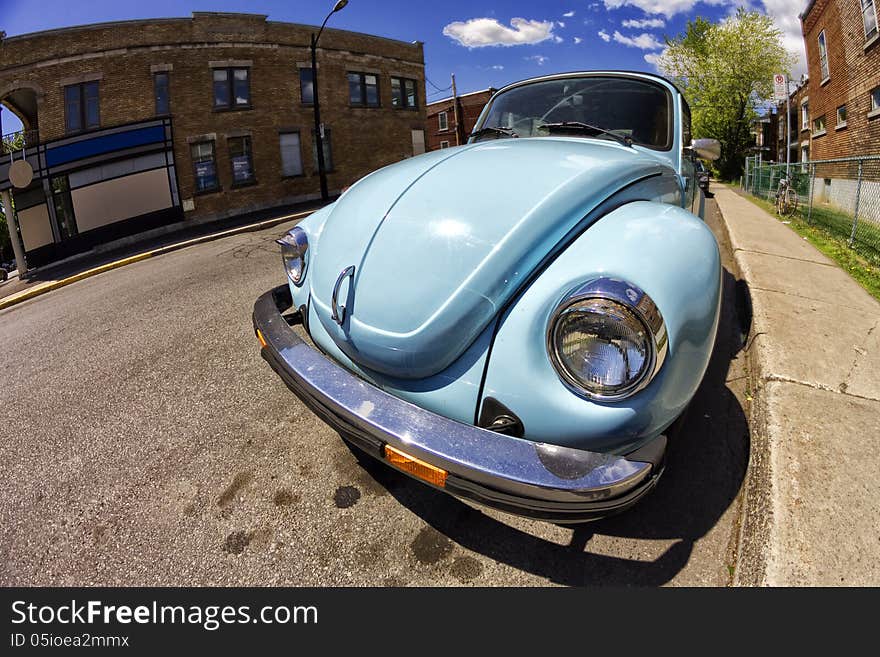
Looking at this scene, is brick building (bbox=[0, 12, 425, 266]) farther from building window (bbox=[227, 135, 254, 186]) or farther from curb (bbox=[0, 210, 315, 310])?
curb (bbox=[0, 210, 315, 310])

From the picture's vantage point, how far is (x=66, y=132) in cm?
1542

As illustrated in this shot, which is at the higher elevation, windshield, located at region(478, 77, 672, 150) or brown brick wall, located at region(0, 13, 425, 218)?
brown brick wall, located at region(0, 13, 425, 218)

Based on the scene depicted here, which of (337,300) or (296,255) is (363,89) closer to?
(296,255)

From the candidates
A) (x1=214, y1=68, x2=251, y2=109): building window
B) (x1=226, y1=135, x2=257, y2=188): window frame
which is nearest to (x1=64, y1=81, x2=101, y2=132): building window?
(x1=214, y1=68, x2=251, y2=109): building window

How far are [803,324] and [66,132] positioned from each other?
21410 millimetres

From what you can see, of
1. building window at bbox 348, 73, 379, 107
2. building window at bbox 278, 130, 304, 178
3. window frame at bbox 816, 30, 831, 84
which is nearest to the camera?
window frame at bbox 816, 30, 831, 84

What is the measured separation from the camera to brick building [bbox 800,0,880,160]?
38.2 feet

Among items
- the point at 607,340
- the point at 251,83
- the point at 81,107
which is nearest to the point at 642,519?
the point at 607,340

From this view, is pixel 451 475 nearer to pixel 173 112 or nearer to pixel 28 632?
pixel 28 632

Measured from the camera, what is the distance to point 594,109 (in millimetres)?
2955

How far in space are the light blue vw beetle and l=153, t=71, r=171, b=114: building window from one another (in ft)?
63.7

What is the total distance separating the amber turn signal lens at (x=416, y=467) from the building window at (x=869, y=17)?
1725cm

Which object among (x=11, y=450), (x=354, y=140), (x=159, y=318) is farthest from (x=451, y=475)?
(x=354, y=140)

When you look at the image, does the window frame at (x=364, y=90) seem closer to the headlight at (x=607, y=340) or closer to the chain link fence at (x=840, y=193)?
the chain link fence at (x=840, y=193)
